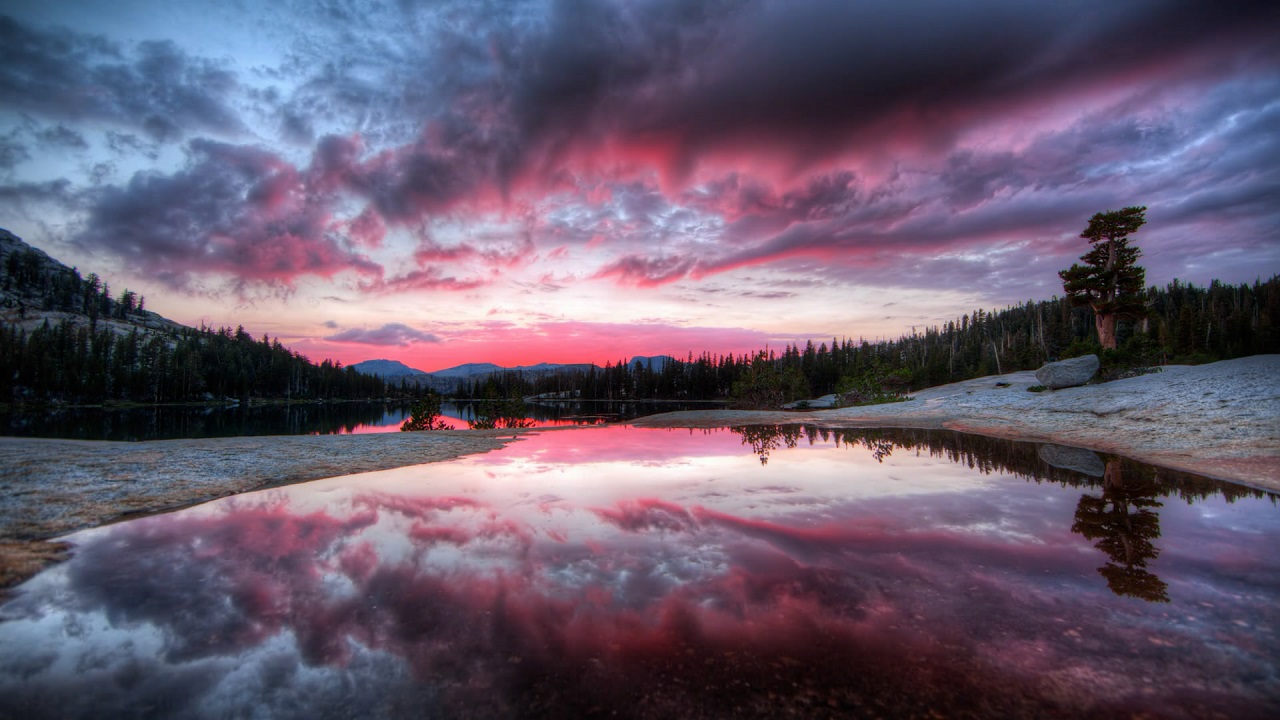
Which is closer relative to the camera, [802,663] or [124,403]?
[802,663]

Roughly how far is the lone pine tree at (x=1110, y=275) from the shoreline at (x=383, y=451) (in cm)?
878

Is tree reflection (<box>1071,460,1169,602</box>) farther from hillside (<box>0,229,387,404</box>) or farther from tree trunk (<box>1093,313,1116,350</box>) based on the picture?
hillside (<box>0,229,387,404</box>)

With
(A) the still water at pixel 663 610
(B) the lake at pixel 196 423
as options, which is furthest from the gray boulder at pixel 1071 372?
(B) the lake at pixel 196 423

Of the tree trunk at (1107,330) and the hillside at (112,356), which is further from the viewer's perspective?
the hillside at (112,356)

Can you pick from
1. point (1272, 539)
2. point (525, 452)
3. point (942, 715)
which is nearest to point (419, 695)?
point (942, 715)

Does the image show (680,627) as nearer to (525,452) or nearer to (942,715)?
(942,715)

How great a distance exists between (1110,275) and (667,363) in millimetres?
115749

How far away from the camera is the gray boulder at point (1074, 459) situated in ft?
40.7

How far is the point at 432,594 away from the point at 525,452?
42.7 feet

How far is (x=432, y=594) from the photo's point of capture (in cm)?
530

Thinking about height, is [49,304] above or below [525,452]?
above

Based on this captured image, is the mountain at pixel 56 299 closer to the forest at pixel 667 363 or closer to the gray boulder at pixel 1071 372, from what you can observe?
the forest at pixel 667 363

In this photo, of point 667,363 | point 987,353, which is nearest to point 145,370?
point 667,363

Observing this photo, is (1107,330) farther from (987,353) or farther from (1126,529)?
(987,353)
